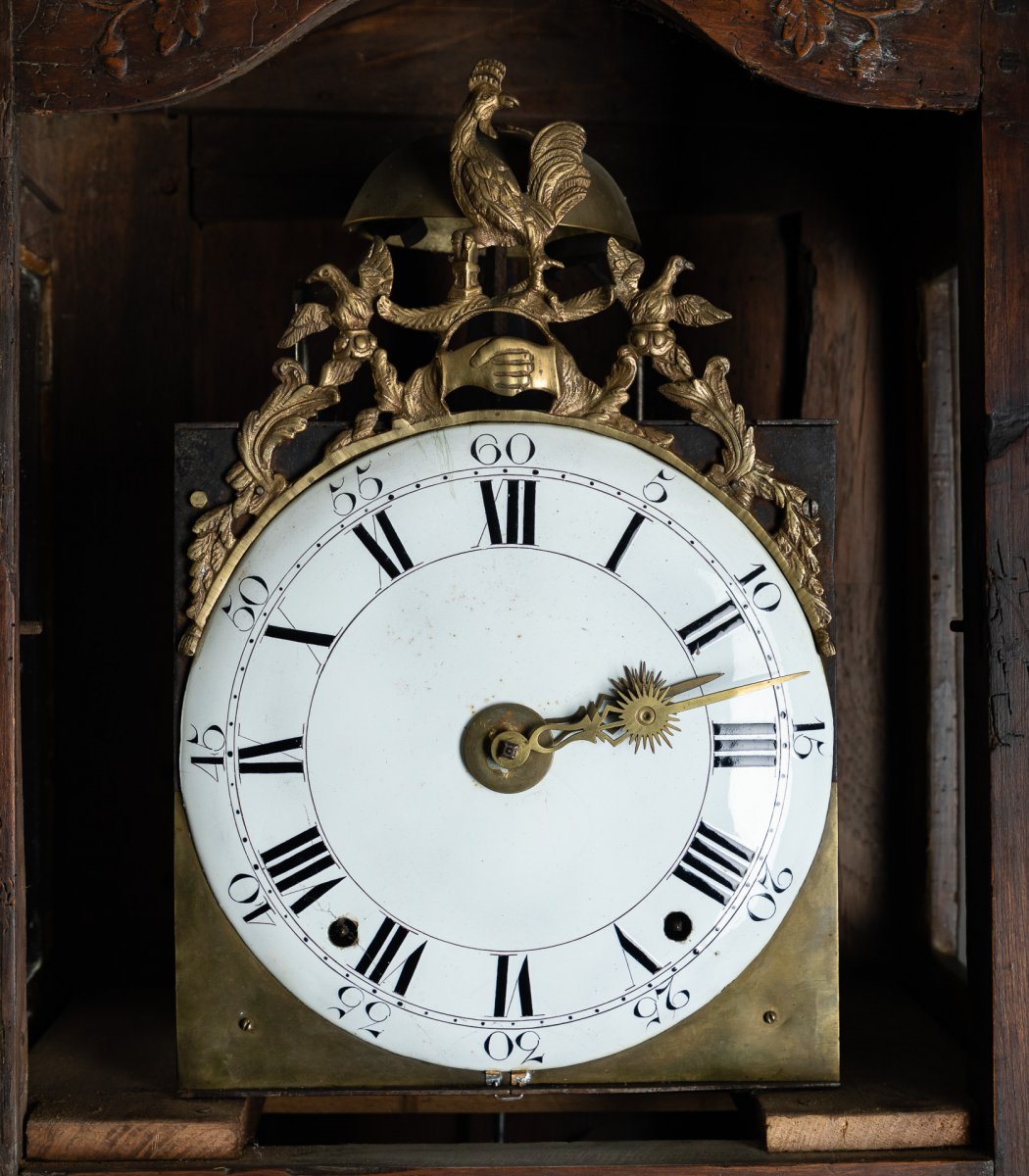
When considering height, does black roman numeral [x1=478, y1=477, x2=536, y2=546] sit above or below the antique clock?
above

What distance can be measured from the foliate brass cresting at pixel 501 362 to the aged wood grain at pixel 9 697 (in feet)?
0.49

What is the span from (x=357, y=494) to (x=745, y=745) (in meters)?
0.40

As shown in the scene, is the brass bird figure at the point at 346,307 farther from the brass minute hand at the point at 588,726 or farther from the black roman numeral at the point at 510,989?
the black roman numeral at the point at 510,989

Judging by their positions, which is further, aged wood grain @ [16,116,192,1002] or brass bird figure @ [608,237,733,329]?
aged wood grain @ [16,116,192,1002]

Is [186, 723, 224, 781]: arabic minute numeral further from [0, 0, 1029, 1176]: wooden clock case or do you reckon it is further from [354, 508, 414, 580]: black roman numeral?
[0, 0, 1029, 1176]: wooden clock case

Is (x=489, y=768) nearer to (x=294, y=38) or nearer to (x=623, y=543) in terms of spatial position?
(x=623, y=543)

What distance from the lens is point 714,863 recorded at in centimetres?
115

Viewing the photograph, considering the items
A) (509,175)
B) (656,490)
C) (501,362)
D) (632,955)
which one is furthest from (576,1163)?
(509,175)

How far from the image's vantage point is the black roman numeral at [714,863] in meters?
1.14

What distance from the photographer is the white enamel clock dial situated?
114 cm

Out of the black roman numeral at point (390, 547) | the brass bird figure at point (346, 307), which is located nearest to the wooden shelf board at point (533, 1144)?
the black roman numeral at point (390, 547)

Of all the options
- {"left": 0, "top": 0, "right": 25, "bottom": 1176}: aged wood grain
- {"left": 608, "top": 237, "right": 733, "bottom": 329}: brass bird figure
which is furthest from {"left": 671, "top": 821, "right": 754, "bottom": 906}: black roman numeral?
{"left": 0, "top": 0, "right": 25, "bottom": 1176}: aged wood grain

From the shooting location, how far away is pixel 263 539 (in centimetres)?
115

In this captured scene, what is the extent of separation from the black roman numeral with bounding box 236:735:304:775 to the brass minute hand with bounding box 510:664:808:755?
20 cm
